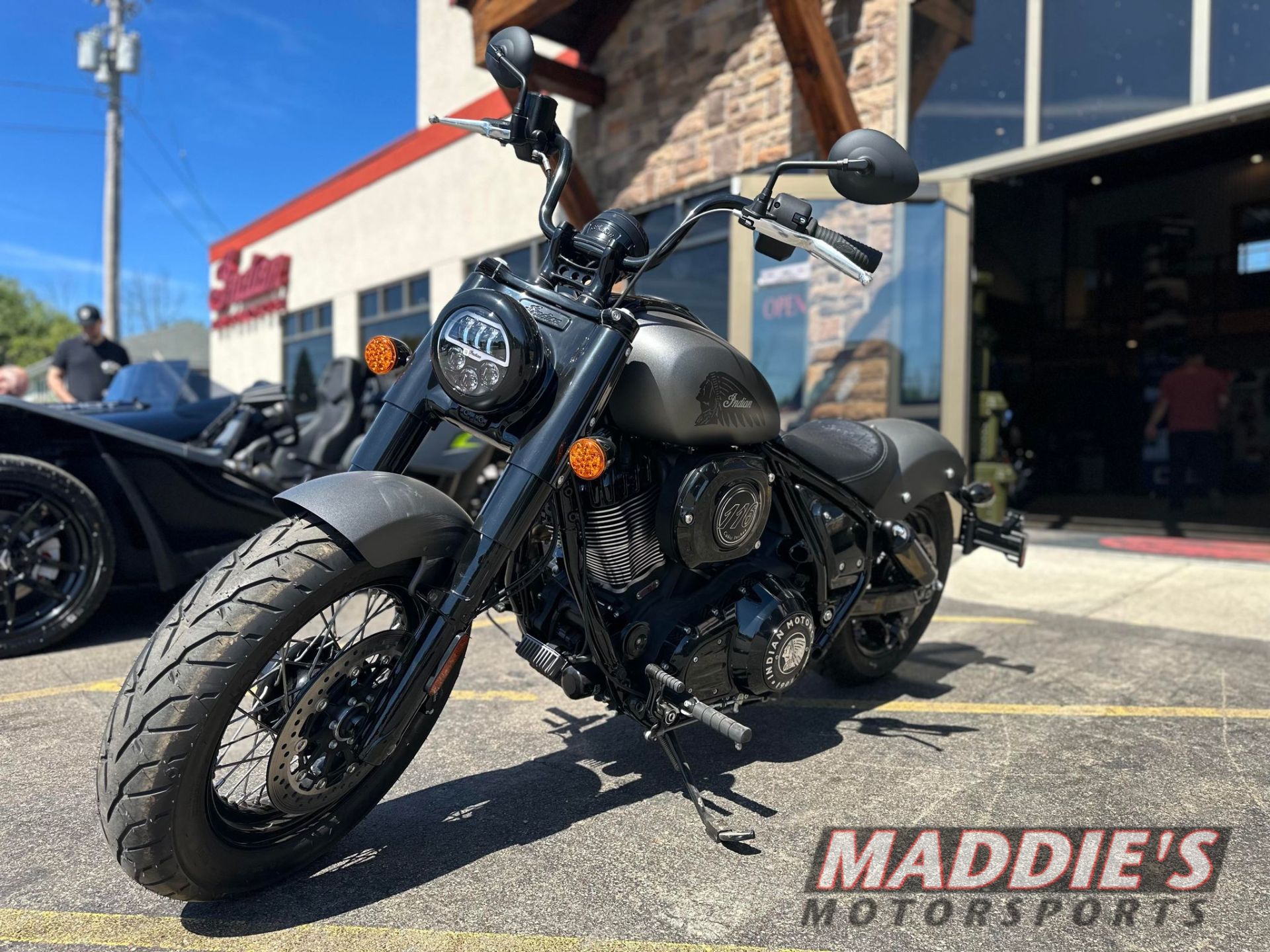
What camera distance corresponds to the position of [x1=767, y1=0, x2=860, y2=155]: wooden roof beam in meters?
7.43

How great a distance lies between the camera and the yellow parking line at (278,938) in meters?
1.87

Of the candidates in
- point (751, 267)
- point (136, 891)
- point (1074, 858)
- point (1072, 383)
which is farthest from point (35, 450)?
point (1072, 383)

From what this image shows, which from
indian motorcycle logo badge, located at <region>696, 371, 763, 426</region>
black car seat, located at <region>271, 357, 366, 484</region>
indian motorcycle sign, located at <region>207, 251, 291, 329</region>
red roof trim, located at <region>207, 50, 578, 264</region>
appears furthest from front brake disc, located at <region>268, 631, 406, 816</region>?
indian motorcycle sign, located at <region>207, 251, 291, 329</region>

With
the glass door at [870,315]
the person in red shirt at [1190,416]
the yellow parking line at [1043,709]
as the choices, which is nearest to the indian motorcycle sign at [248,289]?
the glass door at [870,315]

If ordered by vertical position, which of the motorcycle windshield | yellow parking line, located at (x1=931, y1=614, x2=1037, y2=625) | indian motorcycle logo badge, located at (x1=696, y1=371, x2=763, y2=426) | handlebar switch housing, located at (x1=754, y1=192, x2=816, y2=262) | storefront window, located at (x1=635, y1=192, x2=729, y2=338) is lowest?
yellow parking line, located at (x1=931, y1=614, x2=1037, y2=625)

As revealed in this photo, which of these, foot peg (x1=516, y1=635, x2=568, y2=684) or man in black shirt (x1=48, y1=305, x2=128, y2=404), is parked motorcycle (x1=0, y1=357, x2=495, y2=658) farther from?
man in black shirt (x1=48, y1=305, x2=128, y2=404)

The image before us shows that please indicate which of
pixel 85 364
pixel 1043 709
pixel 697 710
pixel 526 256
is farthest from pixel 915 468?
pixel 526 256

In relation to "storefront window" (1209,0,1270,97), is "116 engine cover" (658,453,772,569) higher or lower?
lower

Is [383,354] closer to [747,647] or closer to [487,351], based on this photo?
[487,351]

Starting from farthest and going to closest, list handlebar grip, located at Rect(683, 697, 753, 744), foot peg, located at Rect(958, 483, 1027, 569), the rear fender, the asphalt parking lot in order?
foot peg, located at Rect(958, 483, 1027, 569) → the rear fender → handlebar grip, located at Rect(683, 697, 753, 744) → the asphalt parking lot

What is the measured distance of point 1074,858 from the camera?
2285 millimetres

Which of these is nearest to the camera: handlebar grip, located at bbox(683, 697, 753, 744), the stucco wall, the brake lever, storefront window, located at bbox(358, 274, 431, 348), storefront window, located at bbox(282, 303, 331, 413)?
handlebar grip, located at bbox(683, 697, 753, 744)

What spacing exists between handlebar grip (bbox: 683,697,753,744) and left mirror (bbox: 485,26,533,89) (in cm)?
175

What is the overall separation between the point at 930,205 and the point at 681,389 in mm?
6065
